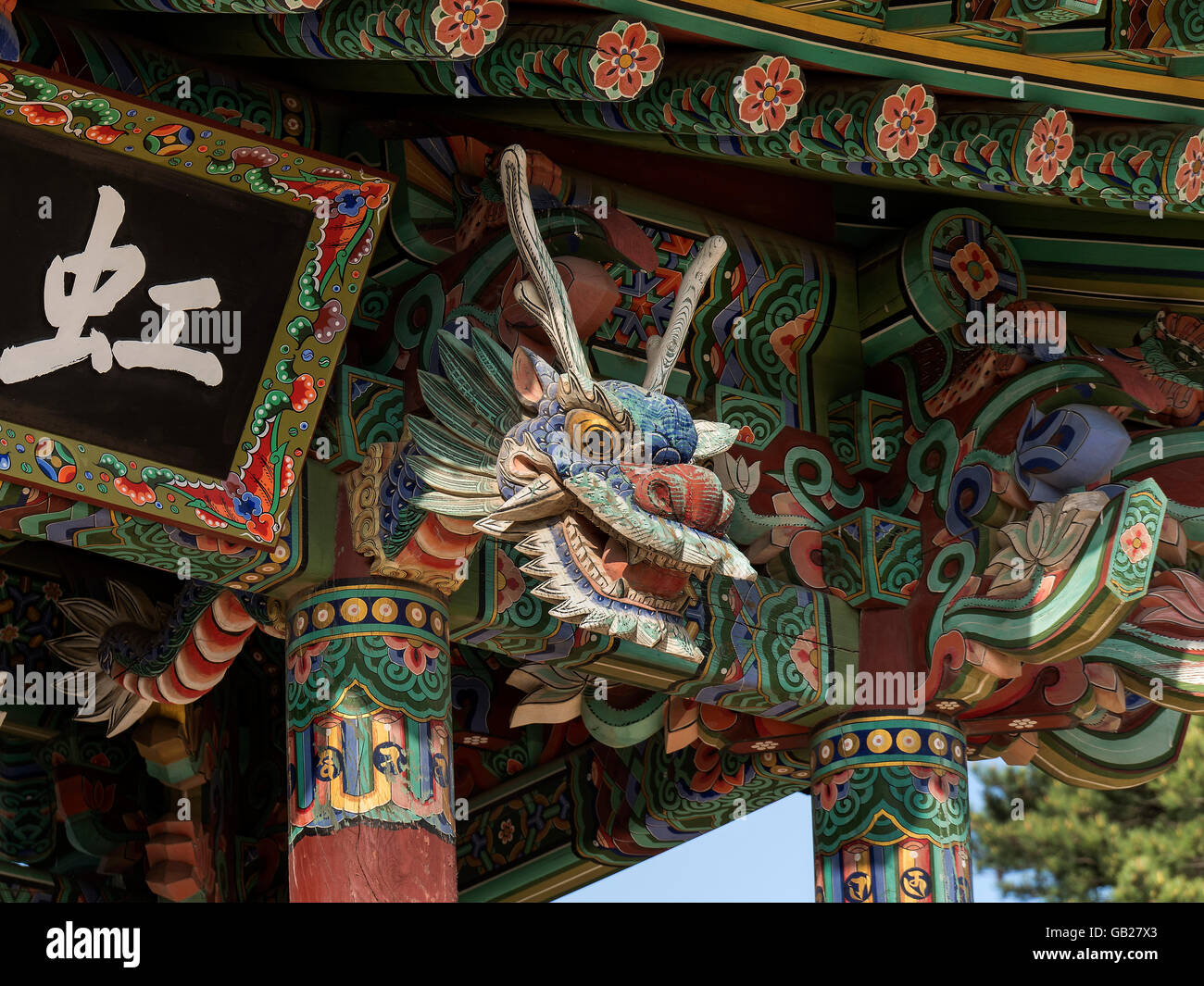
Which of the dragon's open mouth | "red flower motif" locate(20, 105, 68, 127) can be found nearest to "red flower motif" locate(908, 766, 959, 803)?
the dragon's open mouth

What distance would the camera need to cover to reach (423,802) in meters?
5.45

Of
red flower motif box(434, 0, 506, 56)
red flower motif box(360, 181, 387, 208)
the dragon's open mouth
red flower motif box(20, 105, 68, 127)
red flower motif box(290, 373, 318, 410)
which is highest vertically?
red flower motif box(434, 0, 506, 56)

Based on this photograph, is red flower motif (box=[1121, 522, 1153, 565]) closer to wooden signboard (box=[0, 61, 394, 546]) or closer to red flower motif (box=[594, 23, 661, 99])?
red flower motif (box=[594, 23, 661, 99])

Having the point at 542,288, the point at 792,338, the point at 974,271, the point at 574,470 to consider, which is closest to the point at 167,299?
the point at 542,288

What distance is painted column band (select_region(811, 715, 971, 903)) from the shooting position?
6129mm

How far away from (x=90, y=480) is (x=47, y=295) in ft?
1.33

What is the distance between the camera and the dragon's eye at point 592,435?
5316mm

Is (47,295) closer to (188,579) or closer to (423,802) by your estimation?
(188,579)

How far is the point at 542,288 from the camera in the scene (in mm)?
5477

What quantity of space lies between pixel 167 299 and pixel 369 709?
1013mm

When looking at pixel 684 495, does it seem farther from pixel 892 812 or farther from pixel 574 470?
pixel 892 812

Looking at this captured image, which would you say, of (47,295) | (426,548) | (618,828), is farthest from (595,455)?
(618,828)

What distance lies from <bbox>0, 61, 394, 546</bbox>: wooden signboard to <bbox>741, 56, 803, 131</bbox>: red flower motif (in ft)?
2.70

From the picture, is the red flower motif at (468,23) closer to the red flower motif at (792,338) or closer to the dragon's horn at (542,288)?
the dragon's horn at (542,288)
